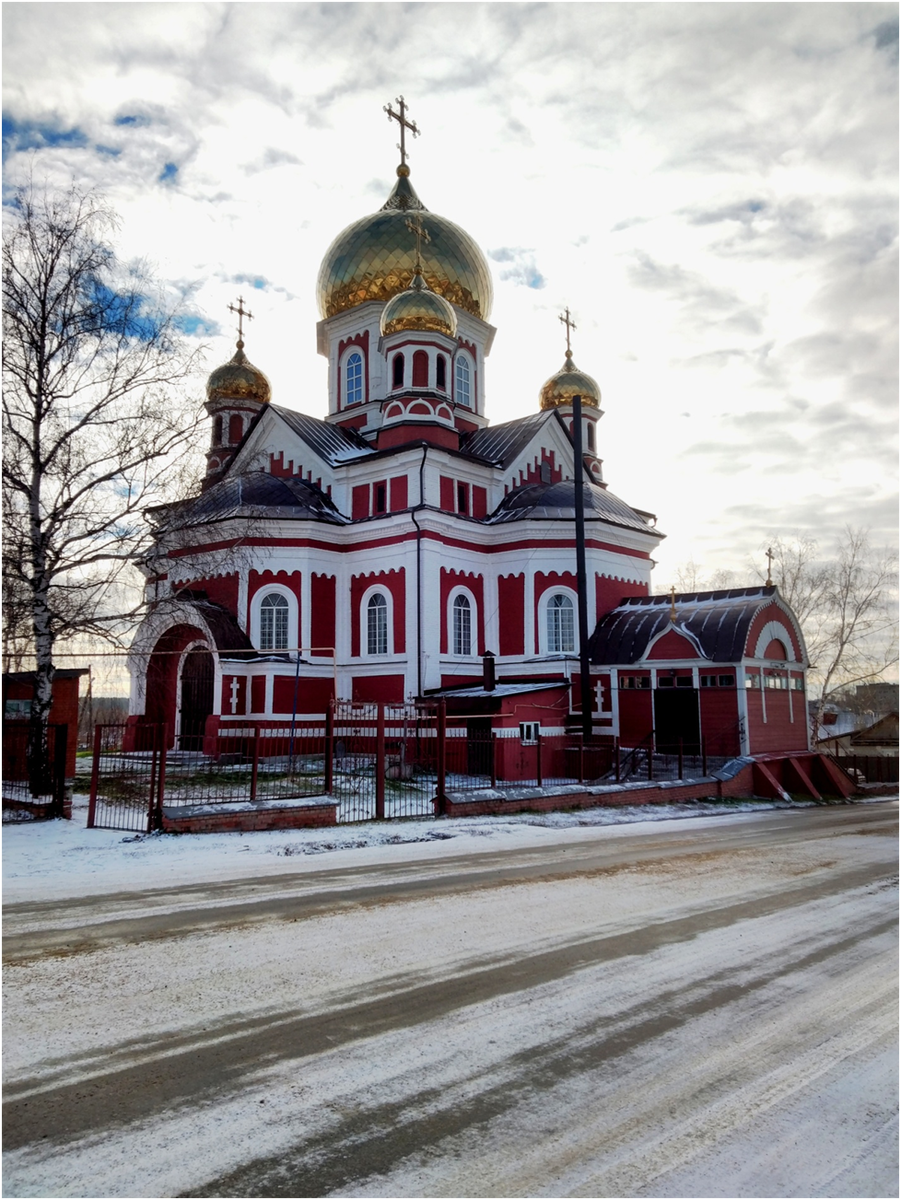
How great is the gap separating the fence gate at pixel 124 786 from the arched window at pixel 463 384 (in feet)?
64.8

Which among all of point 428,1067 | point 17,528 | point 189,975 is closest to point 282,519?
point 17,528

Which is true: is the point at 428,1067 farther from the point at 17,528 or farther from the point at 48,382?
the point at 48,382

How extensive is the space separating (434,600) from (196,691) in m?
7.00

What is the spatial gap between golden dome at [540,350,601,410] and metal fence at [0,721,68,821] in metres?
24.6

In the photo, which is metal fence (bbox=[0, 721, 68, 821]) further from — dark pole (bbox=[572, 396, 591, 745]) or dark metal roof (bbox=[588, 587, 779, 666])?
dark metal roof (bbox=[588, 587, 779, 666])

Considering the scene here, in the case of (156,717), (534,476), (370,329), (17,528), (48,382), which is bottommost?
(156,717)

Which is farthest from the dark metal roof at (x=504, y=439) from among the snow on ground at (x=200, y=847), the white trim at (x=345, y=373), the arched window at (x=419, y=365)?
the snow on ground at (x=200, y=847)

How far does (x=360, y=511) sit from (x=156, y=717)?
842cm

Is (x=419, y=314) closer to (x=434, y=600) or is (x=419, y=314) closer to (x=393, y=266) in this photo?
(x=393, y=266)

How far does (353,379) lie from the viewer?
101 feet

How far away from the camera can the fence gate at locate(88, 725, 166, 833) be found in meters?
12.3

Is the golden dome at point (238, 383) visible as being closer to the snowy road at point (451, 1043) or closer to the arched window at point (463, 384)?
the arched window at point (463, 384)

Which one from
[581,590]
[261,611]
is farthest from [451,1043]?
[261,611]

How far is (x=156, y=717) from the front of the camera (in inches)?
979
